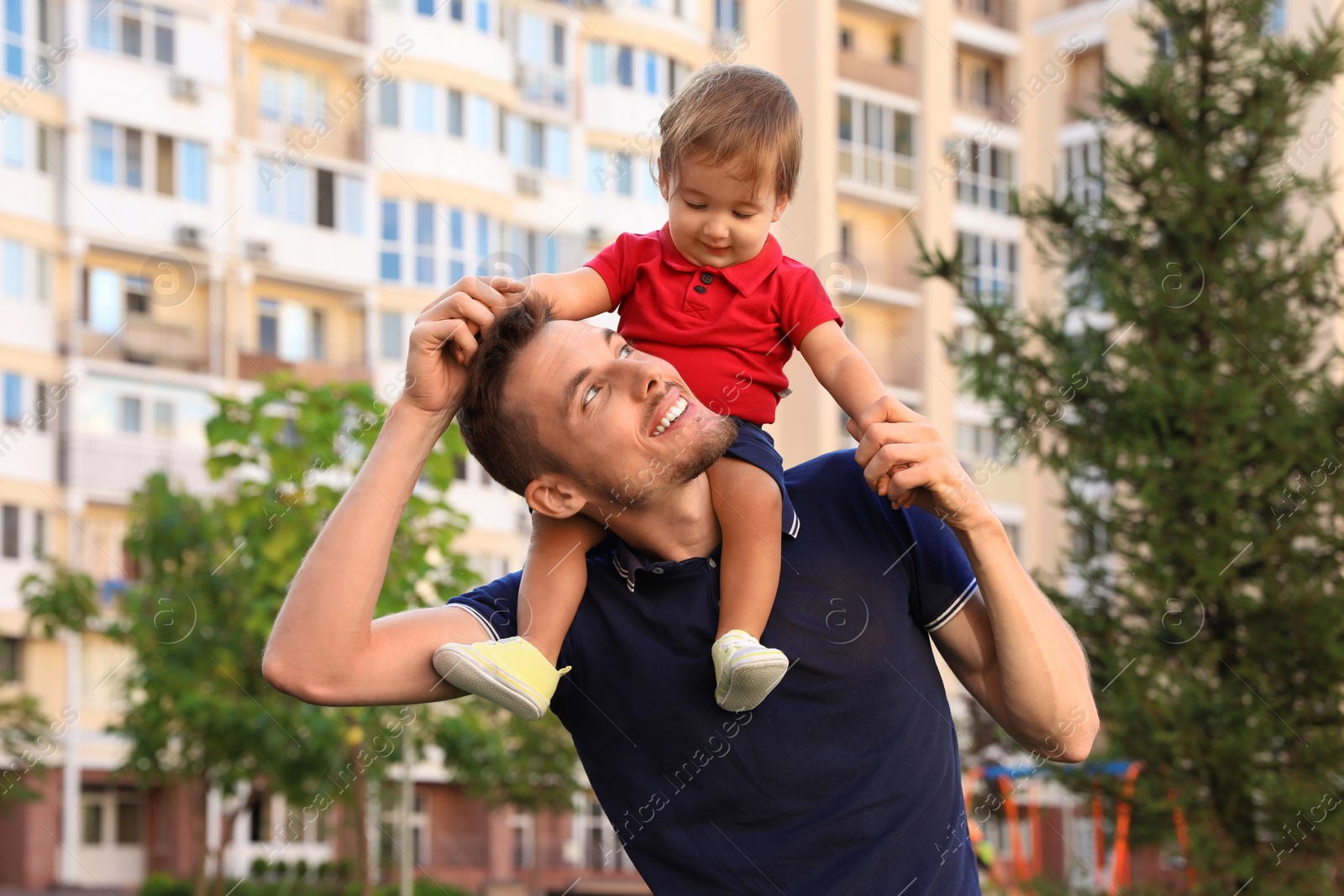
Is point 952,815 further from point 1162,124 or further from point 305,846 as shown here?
point 305,846

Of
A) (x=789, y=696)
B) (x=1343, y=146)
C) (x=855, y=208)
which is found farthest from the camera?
(x=855, y=208)

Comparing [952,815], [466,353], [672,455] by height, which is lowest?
[952,815]

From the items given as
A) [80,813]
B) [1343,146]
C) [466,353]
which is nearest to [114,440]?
[80,813]

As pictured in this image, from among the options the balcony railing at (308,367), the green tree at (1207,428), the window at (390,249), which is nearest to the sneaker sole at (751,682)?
the green tree at (1207,428)

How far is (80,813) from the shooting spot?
126 feet

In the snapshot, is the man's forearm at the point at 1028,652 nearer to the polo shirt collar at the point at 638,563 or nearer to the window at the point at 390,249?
the polo shirt collar at the point at 638,563

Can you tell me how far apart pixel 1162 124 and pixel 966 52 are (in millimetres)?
37163

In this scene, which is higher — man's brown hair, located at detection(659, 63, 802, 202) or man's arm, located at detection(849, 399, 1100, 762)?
man's brown hair, located at detection(659, 63, 802, 202)

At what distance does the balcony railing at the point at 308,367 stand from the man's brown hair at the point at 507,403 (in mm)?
34613

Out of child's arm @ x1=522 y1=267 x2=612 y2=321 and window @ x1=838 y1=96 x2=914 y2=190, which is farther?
window @ x1=838 y1=96 x2=914 y2=190

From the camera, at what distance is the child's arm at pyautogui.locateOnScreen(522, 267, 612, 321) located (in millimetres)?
3531

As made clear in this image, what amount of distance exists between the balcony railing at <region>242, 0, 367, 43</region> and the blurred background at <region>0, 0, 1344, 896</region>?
0.08 meters

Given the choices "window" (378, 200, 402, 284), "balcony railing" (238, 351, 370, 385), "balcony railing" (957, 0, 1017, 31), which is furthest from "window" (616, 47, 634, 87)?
"balcony railing" (957, 0, 1017, 31)

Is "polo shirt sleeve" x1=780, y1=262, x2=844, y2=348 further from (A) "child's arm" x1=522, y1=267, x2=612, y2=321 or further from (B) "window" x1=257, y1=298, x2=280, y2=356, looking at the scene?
(B) "window" x1=257, y1=298, x2=280, y2=356
